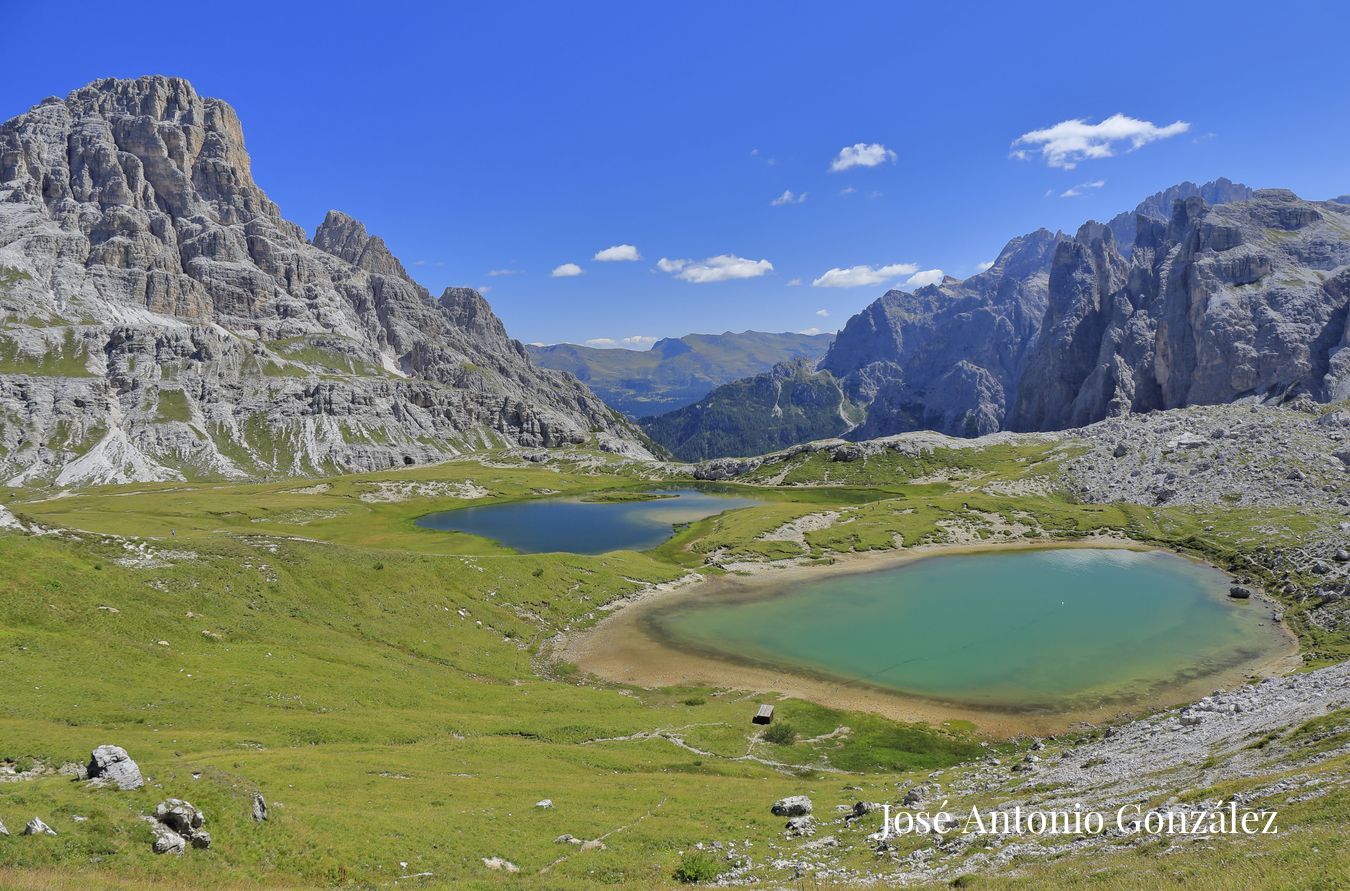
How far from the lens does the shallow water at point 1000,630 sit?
214 ft

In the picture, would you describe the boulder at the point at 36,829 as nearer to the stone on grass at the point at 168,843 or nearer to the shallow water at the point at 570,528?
the stone on grass at the point at 168,843

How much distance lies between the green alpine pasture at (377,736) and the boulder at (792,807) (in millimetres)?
967

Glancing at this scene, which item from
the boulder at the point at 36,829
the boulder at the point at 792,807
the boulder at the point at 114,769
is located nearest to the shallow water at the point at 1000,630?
the boulder at the point at 792,807

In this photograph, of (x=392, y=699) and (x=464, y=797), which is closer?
(x=464, y=797)

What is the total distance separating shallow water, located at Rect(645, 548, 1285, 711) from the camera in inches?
2571

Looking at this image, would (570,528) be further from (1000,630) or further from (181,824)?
(181,824)

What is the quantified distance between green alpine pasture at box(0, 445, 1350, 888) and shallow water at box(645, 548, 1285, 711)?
9.93 meters

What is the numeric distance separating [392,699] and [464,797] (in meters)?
20.0

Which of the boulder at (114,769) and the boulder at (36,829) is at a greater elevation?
the boulder at (36,829)

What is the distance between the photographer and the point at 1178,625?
81938mm

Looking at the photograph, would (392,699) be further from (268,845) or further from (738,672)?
(738,672)

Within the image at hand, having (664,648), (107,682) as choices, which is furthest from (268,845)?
(664,648)

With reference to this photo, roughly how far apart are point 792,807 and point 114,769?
92.9ft

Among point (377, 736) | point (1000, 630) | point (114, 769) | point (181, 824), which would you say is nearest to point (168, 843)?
point (181, 824)
